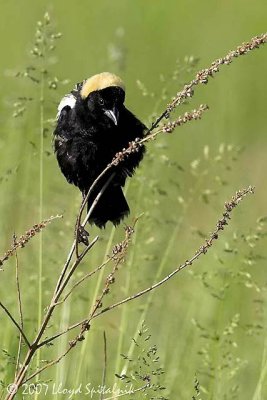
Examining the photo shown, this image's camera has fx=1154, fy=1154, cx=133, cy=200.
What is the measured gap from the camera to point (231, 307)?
14.6ft

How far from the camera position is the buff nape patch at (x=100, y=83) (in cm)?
370

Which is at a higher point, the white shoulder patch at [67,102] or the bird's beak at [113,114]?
the white shoulder patch at [67,102]

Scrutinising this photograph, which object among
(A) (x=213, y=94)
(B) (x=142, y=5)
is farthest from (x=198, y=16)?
(A) (x=213, y=94)

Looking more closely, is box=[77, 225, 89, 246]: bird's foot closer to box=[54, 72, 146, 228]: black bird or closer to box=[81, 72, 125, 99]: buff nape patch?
box=[54, 72, 146, 228]: black bird

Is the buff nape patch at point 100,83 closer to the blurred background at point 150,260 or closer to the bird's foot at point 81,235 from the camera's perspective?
the blurred background at point 150,260

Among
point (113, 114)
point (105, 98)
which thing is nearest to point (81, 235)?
point (113, 114)

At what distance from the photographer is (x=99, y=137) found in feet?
12.1

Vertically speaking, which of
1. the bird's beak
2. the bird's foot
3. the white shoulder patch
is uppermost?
the white shoulder patch

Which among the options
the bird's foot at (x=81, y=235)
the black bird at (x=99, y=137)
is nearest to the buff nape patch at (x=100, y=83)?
the black bird at (x=99, y=137)

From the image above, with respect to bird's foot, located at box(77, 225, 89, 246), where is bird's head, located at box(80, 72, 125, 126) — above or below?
above

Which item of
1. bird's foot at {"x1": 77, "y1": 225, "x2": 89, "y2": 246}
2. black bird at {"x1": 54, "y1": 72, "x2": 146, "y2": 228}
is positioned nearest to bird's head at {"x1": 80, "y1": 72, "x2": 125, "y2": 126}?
black bird at {"x1": 54, "y1": 72, "x2": 146, "y2": 228}

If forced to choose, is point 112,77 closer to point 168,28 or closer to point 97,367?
point 97,367

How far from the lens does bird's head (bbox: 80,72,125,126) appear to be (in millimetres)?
3670

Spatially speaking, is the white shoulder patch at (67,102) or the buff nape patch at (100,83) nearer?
the buff nape patch at (100,83)
